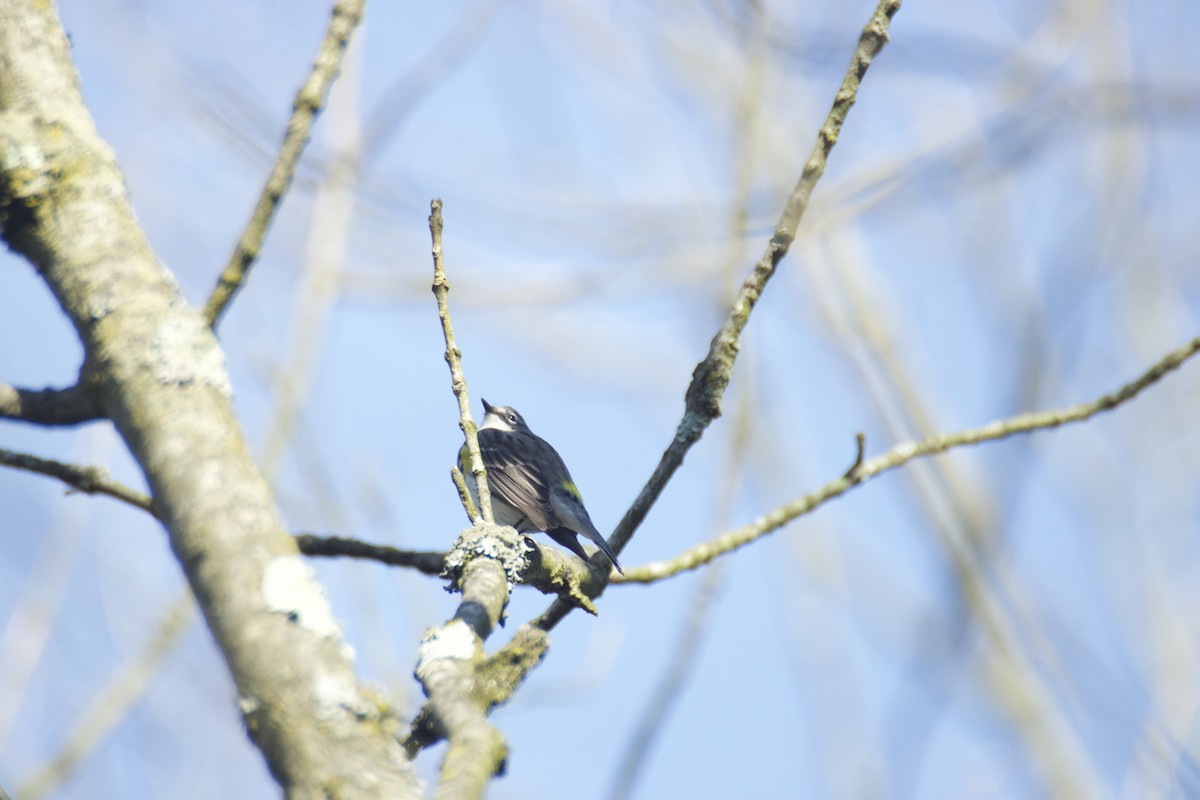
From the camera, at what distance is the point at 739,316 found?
307 centimetres

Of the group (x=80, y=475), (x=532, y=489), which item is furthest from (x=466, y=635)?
(x=532, y=489)

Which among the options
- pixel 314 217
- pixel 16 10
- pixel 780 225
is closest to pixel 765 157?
pixel 314 217

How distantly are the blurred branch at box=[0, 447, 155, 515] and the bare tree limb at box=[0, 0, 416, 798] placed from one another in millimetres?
588

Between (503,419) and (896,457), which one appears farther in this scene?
(503,419)

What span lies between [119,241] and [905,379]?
4.60 m

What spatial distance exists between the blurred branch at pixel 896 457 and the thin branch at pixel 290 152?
1508 millimetres

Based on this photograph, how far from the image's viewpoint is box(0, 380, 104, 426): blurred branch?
187cm

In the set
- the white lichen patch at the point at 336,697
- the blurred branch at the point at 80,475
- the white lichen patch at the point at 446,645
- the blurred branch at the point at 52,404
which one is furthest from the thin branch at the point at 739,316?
the white lichen patch at the point at 336,697

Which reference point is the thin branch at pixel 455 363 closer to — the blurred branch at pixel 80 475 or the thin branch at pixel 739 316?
the thin branch at pixel 739 316

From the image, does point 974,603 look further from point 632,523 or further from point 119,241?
point 119,241

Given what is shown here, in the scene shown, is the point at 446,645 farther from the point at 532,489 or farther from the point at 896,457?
the point at 532,489

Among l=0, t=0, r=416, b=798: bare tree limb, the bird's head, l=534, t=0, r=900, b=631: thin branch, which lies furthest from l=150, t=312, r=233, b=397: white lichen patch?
the bird's head

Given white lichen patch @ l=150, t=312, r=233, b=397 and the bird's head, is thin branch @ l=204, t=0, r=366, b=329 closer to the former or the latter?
white lichen patch @ l=150, t=312, r=233, b=397

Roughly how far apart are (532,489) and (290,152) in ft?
16.7
